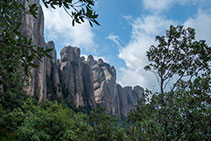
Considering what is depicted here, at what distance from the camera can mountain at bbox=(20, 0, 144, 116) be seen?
5237 cm

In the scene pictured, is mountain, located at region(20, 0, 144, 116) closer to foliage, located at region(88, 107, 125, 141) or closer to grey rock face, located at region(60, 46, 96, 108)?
grey rock face, located at region(60, 46, 96, 108)

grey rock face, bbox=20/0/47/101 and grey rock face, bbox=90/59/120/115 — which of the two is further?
grey rock face, bbox=90/59/120/115

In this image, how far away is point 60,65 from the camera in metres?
84.6

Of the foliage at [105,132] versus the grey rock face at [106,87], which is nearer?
the foliage at [105,132]

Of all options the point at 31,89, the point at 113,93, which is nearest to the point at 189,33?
the point at 31,89

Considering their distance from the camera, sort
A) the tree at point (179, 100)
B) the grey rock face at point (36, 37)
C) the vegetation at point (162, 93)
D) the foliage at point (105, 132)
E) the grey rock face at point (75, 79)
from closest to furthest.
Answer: the vegetation at point (162, 93), the tree at point (179, 100), the foliage at point (105, 132), the grey rock face at point (36, 37), the grey rock face at point (75, 79)

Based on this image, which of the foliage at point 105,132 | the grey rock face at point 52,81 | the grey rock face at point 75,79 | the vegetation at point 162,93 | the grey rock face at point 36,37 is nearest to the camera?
the vegetation at point 162,93

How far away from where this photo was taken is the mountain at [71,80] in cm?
5237

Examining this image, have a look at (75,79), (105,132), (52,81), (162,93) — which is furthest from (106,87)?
(162,93)

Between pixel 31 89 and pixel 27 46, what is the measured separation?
5045cm

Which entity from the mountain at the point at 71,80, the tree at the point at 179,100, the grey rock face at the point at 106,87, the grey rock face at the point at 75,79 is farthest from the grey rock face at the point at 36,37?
the grey rock face at the point at 106,87

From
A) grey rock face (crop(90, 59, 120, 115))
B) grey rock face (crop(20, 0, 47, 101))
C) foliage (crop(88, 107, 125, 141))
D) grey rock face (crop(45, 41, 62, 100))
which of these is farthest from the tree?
grey rock face (crop(90, 59, 120, 115))

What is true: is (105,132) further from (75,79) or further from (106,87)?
(106,87)

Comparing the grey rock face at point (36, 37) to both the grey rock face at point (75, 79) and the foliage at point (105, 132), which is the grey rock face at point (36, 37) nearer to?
the grey rock face at point (75, 79)
